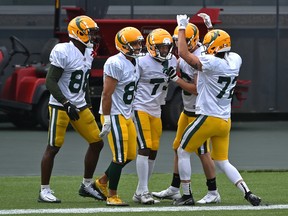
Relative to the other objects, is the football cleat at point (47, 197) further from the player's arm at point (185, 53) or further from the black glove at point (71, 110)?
the player's arm at point (185, 53)

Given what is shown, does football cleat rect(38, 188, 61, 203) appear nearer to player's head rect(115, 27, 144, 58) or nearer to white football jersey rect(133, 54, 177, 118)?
white football jersey rect(133, 54, 177, 118)

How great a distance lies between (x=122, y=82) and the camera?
1149 centimetres

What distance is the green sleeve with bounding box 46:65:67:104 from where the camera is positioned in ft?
37.9

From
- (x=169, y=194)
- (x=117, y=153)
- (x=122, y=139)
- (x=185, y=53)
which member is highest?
(x=185, y=53)

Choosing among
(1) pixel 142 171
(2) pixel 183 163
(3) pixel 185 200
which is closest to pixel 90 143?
(1) pixel 142 171

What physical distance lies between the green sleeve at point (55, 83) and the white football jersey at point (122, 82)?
502mm

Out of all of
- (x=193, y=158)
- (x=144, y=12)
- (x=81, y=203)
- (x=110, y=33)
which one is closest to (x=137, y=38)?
(x=81, y=203)

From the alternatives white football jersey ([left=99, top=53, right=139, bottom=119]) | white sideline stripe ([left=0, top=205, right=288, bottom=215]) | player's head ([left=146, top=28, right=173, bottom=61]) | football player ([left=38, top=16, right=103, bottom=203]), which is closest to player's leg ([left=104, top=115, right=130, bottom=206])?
white football jersey ([left=99, top=53, right=139, bottom=119])

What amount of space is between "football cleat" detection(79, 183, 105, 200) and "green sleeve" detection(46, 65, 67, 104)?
1059 mm

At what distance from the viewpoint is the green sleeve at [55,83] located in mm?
11547

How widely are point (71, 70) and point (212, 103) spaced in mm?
1576

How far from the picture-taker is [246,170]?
14.9m

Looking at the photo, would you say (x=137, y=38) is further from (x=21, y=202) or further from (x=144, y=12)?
(x=144, y=12)

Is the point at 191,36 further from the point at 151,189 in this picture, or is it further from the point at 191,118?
the point at 151,189
